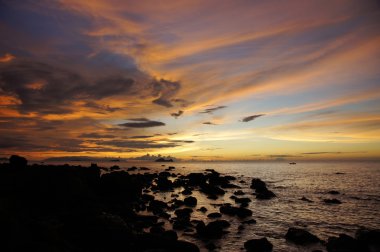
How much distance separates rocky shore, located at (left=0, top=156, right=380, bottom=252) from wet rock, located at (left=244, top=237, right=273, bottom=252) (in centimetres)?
7

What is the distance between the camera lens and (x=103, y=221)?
18984mm

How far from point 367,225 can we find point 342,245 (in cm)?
1342

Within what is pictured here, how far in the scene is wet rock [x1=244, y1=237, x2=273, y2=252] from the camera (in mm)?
20656

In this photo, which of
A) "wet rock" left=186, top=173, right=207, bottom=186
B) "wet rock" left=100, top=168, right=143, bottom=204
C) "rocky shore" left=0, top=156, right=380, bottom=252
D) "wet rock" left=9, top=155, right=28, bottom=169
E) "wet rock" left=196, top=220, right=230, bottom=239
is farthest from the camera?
"wet rock" left=186, top=173, right=207, bottom=186

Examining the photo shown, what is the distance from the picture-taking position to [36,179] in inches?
1209

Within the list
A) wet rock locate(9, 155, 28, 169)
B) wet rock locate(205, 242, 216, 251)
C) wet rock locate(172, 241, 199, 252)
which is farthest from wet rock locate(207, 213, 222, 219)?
wet rock locate(9, 155, 28, 169)

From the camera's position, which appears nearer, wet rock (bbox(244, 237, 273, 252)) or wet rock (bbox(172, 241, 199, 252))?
wet rock (bbox(172, 241, 199, 252))

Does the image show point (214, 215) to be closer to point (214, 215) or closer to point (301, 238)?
point (214, 215)

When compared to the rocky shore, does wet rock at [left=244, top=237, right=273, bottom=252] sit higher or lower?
lower

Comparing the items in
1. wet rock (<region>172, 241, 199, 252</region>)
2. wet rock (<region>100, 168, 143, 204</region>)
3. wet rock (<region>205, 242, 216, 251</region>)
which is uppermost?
wet rock (<region>100, 168, 143, 204</region>)

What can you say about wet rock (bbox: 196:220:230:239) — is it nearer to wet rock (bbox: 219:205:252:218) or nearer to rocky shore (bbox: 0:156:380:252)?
rocky shore (bbox: 0:156:380:252)

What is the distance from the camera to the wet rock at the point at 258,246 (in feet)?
67.8

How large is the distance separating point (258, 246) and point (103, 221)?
12373 mm

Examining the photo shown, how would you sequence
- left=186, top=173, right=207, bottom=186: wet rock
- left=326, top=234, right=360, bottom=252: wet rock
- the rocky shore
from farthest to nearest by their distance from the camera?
1. left=186, top=173, right=207, bottom=186: wet rock
2. left=326, top=234, right=360, bottom=252: wet rock
3. the rocky shore
